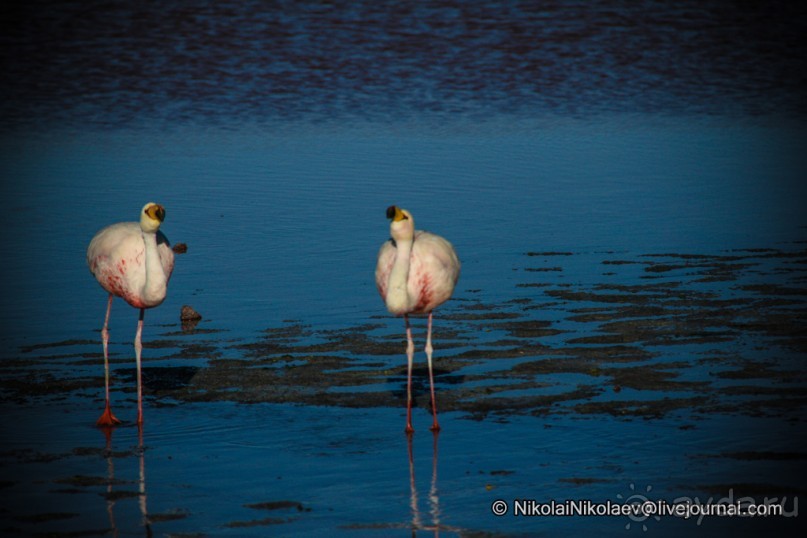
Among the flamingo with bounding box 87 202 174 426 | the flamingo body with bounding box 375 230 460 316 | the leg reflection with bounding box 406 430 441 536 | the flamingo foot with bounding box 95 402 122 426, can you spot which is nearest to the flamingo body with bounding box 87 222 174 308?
the flamingo with bounding box 87 202 174 426

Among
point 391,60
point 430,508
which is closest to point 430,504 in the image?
point 430,508

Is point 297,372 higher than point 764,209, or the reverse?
point 764,209

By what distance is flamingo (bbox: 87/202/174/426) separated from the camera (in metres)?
10.1

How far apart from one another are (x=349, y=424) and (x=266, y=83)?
2026 cm

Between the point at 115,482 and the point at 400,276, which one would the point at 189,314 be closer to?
the point at 400,276

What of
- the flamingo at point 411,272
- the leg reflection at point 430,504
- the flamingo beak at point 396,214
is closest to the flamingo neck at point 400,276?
the flamingo at point 411,272

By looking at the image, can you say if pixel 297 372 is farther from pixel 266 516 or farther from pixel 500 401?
pixel 266 516

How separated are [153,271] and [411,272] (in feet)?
6.73

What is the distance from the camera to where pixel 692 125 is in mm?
24594

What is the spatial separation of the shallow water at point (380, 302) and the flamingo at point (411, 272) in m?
0.68

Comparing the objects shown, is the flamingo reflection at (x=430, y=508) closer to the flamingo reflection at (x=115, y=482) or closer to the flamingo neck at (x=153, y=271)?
the flamingo reflection at (x=115, y=482)

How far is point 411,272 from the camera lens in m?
9.94

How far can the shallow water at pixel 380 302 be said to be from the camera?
8.23 metres

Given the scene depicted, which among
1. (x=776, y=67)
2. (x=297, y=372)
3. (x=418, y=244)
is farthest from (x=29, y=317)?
(x=776, y=67)
